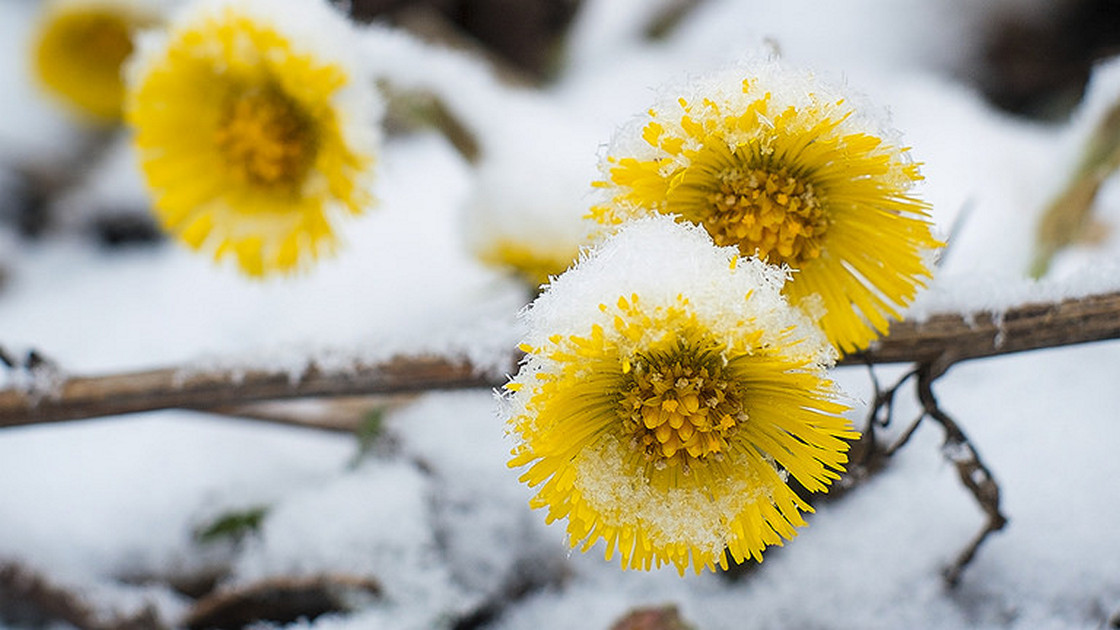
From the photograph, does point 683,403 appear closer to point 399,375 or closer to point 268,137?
point 399,375

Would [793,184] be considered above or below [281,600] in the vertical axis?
above

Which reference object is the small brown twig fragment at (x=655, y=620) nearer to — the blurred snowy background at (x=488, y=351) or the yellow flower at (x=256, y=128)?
the blurred snowy background at (x=488, y=351)

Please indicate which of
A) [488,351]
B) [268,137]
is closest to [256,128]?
[268,137]

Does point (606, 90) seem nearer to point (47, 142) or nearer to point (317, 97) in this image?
point (317, 97)

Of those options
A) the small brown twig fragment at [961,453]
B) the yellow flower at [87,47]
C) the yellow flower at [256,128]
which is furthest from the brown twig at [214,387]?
the yellow flower at [87,47]

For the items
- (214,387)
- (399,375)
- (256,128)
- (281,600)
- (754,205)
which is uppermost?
(754,205)

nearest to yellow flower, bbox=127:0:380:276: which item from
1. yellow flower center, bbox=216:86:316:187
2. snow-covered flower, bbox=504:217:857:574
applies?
yellow flower center, bbox=216:86:316:187

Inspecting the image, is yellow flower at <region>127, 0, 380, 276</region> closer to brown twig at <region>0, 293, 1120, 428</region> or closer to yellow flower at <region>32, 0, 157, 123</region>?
brown twig at <region>0, 293, 1120, 428</region>

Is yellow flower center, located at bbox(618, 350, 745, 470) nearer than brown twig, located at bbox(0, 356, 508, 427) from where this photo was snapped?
Yes
